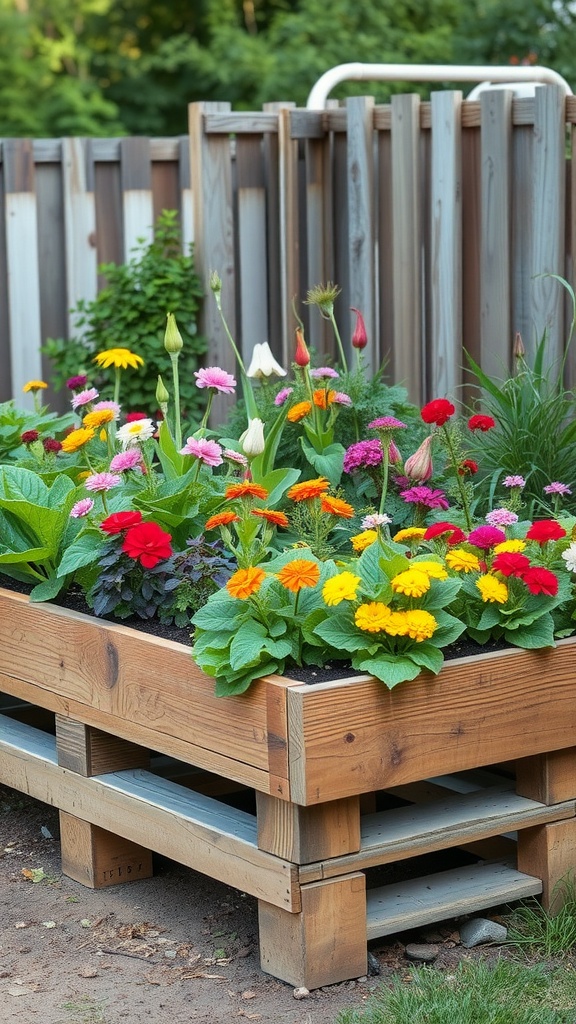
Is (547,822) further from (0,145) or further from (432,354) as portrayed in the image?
(0,145)

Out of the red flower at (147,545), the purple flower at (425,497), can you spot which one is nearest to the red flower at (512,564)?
the purple flower at (425,497)

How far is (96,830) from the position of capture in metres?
3.24

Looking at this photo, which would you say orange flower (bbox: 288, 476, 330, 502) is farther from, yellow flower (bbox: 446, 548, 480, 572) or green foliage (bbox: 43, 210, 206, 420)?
green foliage (bbox: 43, 210, 206, 420)

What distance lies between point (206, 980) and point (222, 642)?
719 millimetres

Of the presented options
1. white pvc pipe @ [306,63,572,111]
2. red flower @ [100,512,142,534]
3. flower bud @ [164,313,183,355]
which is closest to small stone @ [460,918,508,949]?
red flower @ [100,512,142,534]

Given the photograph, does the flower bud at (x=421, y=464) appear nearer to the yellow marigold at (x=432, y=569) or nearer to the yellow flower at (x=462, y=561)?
the yellow flower at (x=462, y=561)

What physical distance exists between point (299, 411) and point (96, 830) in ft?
4.14

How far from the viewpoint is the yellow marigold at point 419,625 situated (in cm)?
264

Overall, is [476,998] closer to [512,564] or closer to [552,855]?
[552,855]

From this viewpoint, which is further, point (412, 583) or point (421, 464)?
point (421, 464)

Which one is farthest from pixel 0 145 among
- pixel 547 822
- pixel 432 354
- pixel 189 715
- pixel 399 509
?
pixel 547 822

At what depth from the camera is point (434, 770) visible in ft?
9.06

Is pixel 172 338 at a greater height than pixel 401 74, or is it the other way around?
pixel 401 74

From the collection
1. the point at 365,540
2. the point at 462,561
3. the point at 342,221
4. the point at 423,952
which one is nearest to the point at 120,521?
the point at 365,540
